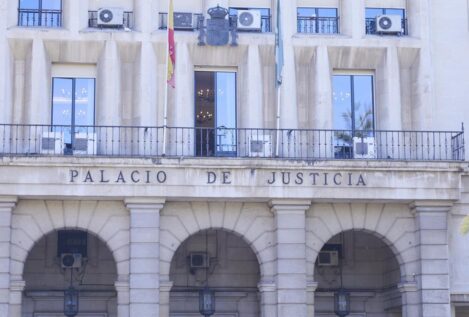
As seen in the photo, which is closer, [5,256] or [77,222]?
[5,256]

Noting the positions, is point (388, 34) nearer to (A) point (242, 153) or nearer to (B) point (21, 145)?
(A) point (242, 153)

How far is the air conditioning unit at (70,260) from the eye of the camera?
3628cm

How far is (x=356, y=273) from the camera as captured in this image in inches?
1489

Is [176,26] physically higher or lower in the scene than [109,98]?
higher

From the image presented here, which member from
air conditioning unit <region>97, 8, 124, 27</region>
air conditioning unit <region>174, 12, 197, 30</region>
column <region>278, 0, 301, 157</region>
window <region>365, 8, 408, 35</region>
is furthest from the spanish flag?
window <region>365, 8, 408, 35</region>

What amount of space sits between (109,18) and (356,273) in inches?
439

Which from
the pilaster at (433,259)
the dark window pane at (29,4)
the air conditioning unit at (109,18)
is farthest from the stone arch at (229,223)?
the dark window pane at (29,4)

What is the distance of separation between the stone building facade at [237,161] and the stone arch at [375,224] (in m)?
0.04

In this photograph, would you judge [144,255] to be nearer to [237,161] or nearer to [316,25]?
[237,161]

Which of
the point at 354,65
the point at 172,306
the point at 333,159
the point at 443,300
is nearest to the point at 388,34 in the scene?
the point at 354,65

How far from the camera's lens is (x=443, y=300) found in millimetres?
34312

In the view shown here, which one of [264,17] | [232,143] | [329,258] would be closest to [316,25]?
[264,17]

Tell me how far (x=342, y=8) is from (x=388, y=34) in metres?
1.63

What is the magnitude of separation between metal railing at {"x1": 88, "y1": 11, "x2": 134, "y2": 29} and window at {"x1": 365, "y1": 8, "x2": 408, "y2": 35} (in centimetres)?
724
